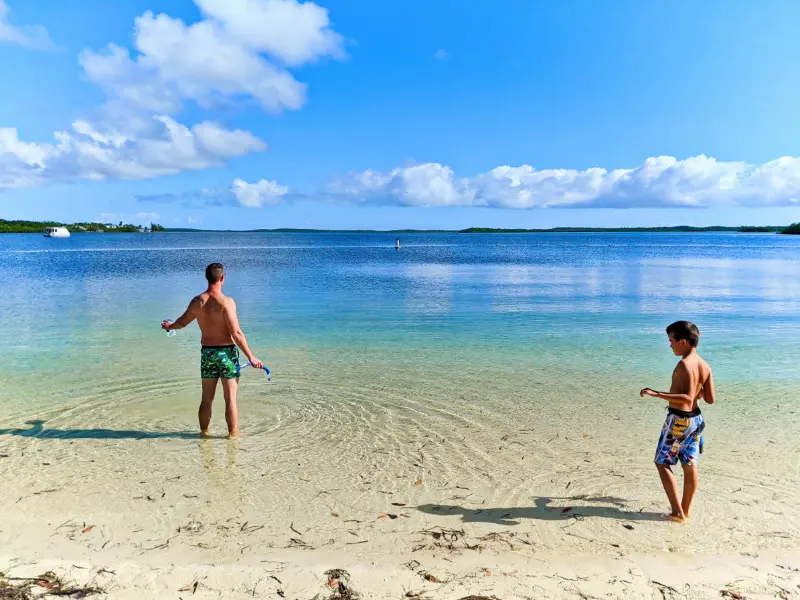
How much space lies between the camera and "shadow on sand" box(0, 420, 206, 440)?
7414 mm

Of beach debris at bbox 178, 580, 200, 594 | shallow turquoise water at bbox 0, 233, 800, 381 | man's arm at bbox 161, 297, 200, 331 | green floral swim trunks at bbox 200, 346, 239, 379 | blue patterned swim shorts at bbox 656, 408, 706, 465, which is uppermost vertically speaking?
man's arm at bbox 161, 297, 200, 331

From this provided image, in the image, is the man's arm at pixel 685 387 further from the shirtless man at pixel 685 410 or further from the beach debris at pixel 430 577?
the beach debris at pixel 430 577

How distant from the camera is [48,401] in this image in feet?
29.6

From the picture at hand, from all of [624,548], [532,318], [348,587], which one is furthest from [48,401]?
[532,318]

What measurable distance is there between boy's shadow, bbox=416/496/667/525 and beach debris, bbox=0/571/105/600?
2803 mm

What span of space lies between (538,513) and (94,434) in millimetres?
5667

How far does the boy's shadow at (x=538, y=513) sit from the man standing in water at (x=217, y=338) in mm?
2732

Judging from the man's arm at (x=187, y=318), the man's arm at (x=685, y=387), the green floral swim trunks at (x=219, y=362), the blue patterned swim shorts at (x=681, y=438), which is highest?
the man's arm at (x=187, y=318)

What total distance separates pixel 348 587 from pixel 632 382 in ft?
25.1

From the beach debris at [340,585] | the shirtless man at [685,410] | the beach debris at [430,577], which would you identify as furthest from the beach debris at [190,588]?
the shirtless man at [685,410]

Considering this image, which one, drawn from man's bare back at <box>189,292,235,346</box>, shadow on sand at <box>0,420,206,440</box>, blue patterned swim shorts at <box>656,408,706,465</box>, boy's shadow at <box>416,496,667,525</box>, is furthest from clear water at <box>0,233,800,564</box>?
man's bare back at <box>189,292,235,346</box>

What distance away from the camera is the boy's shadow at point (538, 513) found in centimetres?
531

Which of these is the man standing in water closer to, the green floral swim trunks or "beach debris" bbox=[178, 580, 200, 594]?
the green floral swim trunks

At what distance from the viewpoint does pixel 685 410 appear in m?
4.93
